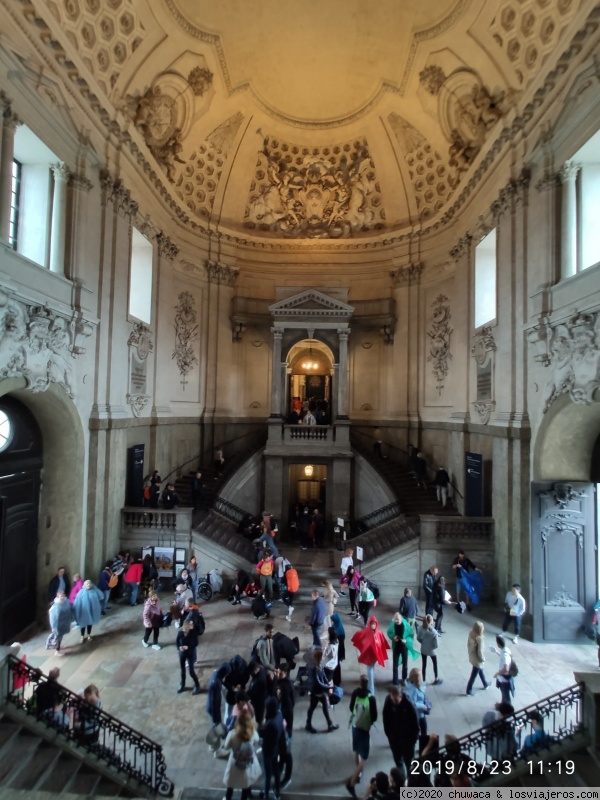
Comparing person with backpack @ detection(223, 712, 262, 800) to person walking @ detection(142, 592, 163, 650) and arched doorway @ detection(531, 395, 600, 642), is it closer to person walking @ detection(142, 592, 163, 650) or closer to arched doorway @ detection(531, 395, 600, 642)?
person walking @ detection(142, 592, 163, 650)

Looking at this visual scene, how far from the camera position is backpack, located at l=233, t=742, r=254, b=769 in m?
5.12

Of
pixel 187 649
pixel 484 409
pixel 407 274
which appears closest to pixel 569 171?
pixel 484 409

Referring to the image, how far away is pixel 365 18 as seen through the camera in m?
14.1

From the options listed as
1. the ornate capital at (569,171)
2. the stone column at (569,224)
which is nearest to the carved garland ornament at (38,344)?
the stone column at (569,224)

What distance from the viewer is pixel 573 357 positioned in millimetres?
8883

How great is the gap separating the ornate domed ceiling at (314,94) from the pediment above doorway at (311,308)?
15.0ft

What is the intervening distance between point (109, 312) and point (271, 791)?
11183 millimetres

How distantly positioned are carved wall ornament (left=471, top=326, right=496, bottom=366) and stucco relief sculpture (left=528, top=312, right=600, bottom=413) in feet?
8.91

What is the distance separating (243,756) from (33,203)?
11504 millimetres

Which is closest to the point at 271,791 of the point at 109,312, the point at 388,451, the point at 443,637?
the point at 443,637

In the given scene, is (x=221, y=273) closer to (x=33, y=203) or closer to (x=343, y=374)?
(x=343, y=374)

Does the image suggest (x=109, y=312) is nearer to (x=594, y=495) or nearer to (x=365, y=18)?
(x=365, y=18)

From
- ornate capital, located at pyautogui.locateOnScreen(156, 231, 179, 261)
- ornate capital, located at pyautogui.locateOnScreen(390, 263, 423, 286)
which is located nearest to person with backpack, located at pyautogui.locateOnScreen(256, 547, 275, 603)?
ornate capital, located at pyautogui.locateOnScreen(156, 231, 179, 261)

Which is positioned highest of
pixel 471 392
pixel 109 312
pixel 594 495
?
pixel 109 312
